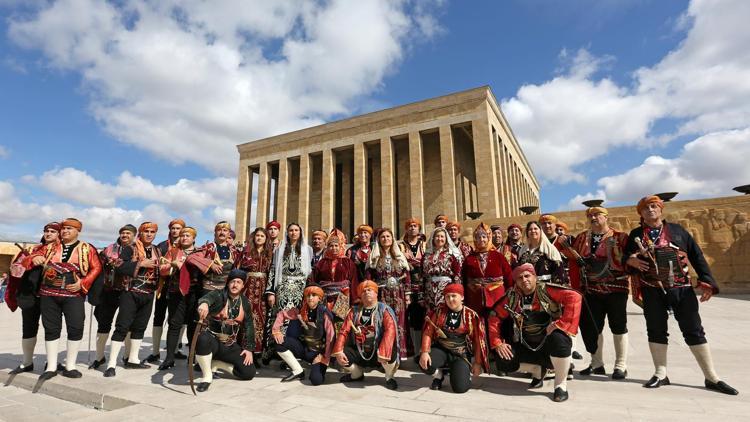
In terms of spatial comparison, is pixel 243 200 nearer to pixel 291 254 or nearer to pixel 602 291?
pixel 291 254

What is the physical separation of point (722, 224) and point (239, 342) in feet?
51.2

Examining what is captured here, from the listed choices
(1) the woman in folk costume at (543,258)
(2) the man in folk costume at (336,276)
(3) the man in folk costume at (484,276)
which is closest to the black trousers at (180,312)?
(2) the man in folk costume at (336,276)

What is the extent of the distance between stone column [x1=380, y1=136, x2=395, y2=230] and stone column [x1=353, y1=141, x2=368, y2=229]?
130 cm

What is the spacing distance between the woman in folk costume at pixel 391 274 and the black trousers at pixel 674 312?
246cm

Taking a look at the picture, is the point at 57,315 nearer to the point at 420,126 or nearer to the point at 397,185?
the point at 420,126

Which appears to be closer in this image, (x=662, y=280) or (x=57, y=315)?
(x=662, y=280)

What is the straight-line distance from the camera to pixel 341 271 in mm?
4461

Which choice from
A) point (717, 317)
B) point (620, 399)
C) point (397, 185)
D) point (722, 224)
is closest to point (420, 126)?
point (397, 185)

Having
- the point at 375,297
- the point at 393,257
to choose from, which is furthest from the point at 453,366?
the point at 393,257

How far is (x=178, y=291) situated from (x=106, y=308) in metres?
0.88

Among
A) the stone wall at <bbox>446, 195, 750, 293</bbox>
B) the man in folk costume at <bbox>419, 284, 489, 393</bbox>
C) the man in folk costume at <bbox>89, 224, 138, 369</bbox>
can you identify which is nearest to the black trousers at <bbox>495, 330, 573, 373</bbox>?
the man in folk costume at <bbox>419, 284, 489, 393</bbox>

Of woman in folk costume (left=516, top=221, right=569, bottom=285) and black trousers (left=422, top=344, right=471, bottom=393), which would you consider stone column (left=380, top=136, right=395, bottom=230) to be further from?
black trousers (left=422, top=344, right=471, bottom=393)

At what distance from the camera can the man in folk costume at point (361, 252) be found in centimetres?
471

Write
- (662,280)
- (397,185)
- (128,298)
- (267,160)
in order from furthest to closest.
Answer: (267,160) → (397,185) → (128,298) → (662,280)
